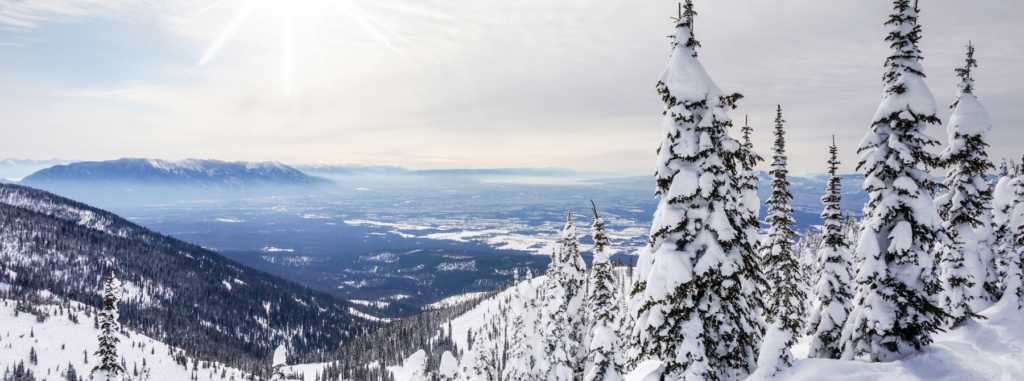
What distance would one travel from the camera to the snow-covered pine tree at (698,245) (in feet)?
39.4

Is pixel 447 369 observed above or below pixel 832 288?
below

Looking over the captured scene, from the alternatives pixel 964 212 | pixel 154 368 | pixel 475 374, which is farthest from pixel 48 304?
pixel 964 212

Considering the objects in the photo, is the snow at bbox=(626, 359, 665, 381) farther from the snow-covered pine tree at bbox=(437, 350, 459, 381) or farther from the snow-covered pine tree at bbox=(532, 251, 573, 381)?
the snow-covered pine tree at bbox=(437, 350, 459, 381)

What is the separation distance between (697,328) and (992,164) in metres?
19.9

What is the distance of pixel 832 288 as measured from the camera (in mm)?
20312

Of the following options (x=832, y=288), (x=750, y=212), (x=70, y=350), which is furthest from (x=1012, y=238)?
(x=70, y=350)

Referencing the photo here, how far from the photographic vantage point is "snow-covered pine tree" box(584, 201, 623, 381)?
64.4ft

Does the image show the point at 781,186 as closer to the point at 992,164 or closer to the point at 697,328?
the point at 992,164

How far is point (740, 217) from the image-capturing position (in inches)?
484

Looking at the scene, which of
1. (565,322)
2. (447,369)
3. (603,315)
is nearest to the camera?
(603,315)

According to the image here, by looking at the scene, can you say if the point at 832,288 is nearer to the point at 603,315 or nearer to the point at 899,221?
the point at 899,221

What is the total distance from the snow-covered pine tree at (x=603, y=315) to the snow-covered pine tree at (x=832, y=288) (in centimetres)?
848

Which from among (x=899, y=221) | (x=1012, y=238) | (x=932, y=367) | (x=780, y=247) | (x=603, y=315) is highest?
(x=899, y=221)

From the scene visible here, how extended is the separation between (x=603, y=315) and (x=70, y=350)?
524 ft
